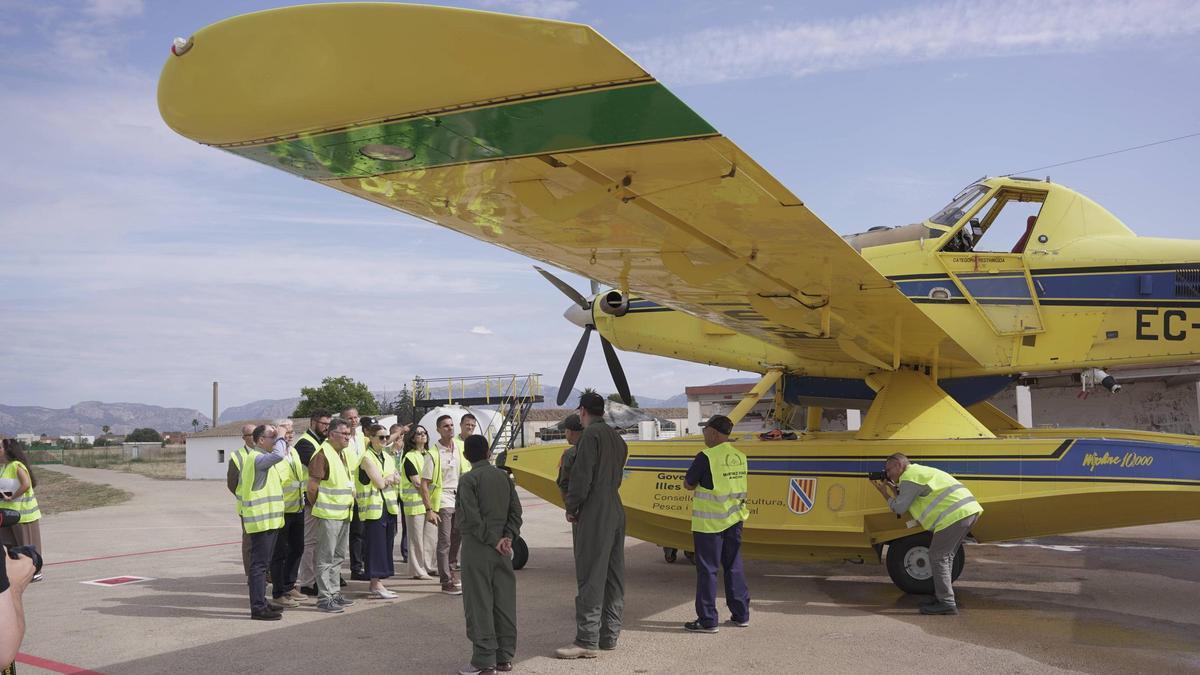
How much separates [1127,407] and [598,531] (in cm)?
2574

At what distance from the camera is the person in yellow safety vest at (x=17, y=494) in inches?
371

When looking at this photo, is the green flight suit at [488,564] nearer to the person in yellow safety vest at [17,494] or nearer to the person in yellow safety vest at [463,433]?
the person in yellow safety vest at [463,433]

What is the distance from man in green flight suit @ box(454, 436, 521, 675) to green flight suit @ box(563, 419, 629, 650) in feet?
2.22

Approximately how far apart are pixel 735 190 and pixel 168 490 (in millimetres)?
31028

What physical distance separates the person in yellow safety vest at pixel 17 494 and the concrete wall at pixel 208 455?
116ft

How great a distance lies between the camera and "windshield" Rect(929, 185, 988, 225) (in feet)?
31.2

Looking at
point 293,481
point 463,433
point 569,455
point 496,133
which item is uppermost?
point 496,133

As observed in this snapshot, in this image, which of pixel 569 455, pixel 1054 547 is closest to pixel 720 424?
pixel 569 455

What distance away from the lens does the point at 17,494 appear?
31.0 feet

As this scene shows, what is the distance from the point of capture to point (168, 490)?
30266mm

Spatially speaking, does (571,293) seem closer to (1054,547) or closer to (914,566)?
(914,566)

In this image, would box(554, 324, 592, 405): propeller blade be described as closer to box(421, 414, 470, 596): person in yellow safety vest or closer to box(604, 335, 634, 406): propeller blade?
box(604, 335, 634, 406): propeller blade

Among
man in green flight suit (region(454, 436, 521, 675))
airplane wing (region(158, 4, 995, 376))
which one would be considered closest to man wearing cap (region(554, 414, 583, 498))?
man in green flight suit (region(454, 436, 521, 675))

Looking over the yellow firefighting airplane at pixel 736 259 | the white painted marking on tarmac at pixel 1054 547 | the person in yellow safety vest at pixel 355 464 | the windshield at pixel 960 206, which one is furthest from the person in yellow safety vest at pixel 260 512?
the white painted marking on tarmac at pixel 1054 547
